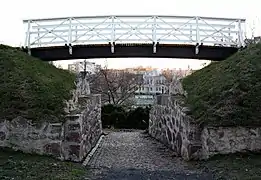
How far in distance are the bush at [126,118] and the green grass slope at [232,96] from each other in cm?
1298

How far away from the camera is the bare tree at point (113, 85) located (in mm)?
32537

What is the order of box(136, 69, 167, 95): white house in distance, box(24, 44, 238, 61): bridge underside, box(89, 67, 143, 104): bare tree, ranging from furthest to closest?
1. box(136, 69, 167, 95): white house in distance
2. box(89, 67, 143, 104): bare tree
3. box(24, 44, 238, 61): bridge underside

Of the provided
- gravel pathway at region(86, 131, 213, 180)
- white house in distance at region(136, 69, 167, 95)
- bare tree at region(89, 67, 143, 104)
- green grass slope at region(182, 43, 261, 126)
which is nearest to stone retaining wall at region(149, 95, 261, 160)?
green grass slope at region(182, 43, 261, 126)

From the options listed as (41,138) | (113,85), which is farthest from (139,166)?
(113,85)

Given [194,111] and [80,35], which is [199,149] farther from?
[80,35]

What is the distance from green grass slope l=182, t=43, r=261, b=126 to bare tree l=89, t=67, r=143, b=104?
866 inches

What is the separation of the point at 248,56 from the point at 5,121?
249 inches

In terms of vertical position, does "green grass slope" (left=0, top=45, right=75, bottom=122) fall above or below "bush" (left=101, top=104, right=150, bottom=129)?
above

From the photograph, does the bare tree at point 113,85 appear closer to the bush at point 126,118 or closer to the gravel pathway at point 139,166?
the bush at point 126,118

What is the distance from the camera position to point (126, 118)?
23109mm

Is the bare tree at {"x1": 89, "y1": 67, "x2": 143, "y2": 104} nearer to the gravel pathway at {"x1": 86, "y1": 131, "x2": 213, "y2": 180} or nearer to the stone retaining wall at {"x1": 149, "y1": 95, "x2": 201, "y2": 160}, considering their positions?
the stone retaining wall at {"x1": 149, "y1": 95, "x2": 201, "y2": 160}

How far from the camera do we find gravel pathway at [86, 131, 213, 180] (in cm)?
692

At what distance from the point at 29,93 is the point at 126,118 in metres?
14.6

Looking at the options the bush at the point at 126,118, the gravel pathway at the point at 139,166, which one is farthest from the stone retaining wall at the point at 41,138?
the bush at the point at 126,118
